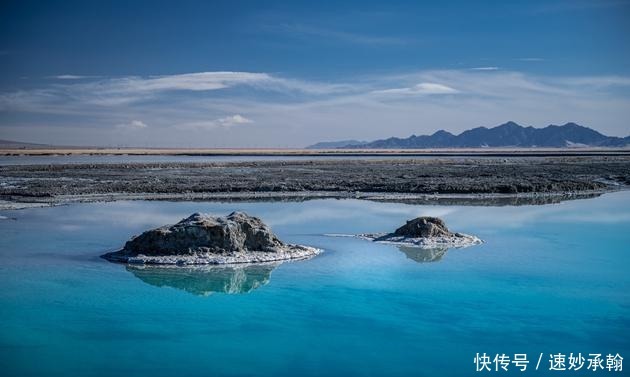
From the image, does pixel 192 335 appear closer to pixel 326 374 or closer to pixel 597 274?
pixel 326 374

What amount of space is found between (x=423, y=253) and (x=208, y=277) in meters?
6.21

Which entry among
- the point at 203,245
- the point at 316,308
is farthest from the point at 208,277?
the point at 316,308

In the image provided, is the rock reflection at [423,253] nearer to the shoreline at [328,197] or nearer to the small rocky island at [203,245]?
the small rocky island at [203,245]

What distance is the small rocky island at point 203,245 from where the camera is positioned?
1603 centimetres

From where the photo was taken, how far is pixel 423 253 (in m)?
17.8

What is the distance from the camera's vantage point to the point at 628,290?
13.9 meters

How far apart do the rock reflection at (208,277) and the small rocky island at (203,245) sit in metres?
0.36

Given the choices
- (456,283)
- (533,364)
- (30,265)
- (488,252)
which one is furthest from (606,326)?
(30,265)

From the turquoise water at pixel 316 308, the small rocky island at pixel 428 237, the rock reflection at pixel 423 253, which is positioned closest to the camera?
the turquoise water at pixel 316 308

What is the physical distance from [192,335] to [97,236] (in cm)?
1048

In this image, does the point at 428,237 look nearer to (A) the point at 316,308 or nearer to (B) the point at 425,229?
(B) the point at 425,229

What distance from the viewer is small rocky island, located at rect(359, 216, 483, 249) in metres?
18.8

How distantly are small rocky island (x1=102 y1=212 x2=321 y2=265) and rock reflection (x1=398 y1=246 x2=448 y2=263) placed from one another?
303 cm

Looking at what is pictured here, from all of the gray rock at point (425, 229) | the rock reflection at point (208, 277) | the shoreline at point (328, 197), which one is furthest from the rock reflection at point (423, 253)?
the shoreline at point (328, 197)
